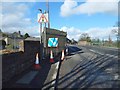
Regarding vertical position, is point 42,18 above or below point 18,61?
above

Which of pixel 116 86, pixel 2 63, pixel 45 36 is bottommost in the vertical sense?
pixel 116 86

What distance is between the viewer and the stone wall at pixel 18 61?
8.71m

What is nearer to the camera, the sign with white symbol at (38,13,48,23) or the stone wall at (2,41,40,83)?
the stone wall at (2,41,40,83)

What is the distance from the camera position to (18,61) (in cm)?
1076

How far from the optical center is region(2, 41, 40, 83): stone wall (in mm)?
8705

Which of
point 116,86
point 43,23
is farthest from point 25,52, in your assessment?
point 43,23

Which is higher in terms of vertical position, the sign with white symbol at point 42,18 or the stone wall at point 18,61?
the sign with white symbol at point 42,18

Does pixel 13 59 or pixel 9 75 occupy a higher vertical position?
pixel 13 59

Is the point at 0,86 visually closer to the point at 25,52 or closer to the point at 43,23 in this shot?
the point at 25,52

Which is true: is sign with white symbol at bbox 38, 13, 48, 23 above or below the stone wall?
above

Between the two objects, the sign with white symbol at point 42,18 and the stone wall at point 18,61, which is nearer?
the stone wall at point 18,61

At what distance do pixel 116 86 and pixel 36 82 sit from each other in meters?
3.08

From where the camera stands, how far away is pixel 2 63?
8531mm

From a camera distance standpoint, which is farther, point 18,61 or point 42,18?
point 42,18
